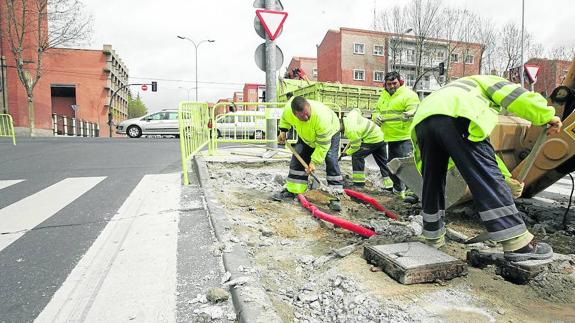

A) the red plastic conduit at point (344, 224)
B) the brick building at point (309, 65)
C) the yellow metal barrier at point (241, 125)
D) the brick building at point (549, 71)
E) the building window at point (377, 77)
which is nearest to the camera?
the red plastic conduit at point (344, 224)

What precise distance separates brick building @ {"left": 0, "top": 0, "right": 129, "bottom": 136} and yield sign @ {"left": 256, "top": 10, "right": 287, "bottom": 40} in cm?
2449

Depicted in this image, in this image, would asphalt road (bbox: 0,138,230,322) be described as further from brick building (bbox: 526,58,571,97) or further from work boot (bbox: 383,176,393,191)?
brick building (bbox: 526,58,571,97)

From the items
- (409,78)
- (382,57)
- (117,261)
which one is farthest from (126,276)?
(409,78)

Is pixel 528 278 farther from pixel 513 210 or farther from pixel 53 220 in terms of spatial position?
pixel 53 220

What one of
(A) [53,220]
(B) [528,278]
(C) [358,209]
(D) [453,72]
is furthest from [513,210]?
(D) [453,72]

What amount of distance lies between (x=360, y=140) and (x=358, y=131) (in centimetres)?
16

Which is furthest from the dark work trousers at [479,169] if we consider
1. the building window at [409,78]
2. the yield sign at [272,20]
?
the building window at [409,78]

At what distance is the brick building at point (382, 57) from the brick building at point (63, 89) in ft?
75.2

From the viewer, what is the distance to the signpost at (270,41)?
654cm

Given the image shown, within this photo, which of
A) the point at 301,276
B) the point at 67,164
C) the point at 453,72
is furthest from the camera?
the point at 453,72

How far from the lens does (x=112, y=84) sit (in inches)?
1624

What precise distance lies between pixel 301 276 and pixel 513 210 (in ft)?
4.73

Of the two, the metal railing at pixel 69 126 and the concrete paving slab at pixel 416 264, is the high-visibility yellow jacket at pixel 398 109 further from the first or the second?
the metal railing at pixel 69 126

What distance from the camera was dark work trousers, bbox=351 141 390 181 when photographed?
5.95m
